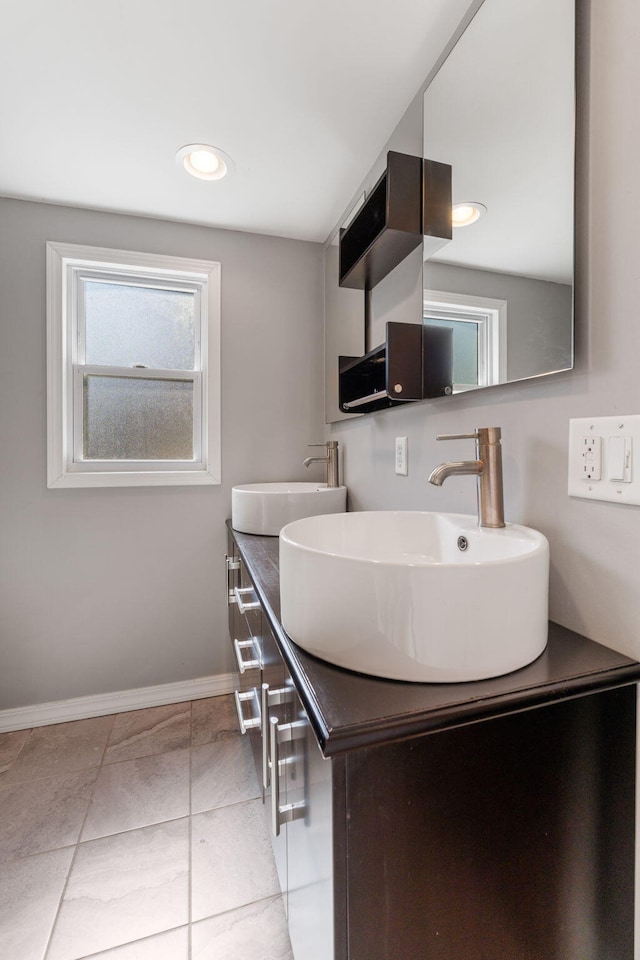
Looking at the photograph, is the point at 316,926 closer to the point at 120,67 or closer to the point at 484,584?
the point at 484,584

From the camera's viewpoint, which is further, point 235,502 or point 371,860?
point 235,502

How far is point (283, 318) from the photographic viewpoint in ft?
6.84

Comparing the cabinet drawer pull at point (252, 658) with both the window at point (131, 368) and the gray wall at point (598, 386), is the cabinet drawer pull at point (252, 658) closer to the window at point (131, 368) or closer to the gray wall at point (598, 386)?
the gray wall at point (598, 386)

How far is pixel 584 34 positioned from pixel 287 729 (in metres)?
1.30

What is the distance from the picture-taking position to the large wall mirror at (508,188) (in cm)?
77

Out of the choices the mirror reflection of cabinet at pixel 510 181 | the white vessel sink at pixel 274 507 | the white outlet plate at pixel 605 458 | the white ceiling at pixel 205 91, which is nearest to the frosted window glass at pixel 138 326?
the white ceiling at pixel 205 91

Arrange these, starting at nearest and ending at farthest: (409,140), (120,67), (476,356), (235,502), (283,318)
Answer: (476,356)
(120,67)
(409,140)
(235,502)
(283,318)

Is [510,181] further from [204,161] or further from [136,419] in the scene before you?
[136,419]

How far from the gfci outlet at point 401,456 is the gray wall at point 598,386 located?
18.0 inches

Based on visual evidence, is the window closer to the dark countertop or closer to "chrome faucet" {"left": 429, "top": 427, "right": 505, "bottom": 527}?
"chrome faucet" {"left": 429, "top": 427, "right": 505, "bottom": 527}

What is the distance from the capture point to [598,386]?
2.37ft

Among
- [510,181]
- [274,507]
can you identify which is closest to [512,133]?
[510,181]

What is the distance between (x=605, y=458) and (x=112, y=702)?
209cm

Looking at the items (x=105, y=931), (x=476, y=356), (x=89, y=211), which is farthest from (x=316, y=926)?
(x=89, y=211)
